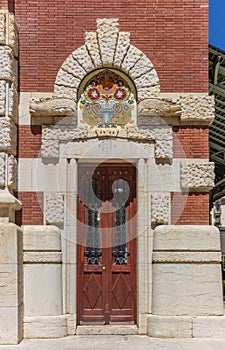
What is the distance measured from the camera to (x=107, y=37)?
10.1 m

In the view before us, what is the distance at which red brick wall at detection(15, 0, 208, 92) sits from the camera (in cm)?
1015

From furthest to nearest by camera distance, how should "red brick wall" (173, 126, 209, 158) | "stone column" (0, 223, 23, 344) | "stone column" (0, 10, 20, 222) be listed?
"red brick wall" (173, 126, 209, 158) → "stone column" (0, 10, 20, 222) → "stone column" (0, 223, 23, 344)

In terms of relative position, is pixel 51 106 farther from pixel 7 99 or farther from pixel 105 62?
pixel 105 62

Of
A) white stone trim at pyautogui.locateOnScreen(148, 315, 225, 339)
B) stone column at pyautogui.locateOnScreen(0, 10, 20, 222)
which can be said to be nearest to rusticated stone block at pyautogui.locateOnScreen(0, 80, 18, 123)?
stone column at pyautogui.locateOnScreen(0, 10, 20, 222)

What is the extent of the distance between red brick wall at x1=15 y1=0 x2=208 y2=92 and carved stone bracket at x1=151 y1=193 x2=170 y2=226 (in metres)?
1.89

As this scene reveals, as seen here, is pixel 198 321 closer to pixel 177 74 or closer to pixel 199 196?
pixel 199 196

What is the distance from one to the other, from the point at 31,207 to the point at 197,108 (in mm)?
3304

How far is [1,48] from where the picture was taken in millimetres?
9633

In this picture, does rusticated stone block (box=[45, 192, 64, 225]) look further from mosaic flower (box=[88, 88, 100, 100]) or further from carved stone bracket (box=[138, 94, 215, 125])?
carved stone bracket (box=[138, 94, 215, 125])

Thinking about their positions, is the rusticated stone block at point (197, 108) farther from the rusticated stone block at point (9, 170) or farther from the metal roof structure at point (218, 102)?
the metal roof structure at point (218, 102)

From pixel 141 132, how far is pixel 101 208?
1.51 m

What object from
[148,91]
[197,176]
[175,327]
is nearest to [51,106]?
[148,91]

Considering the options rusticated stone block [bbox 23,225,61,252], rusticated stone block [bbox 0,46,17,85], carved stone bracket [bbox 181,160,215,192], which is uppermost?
rusticated stone block [bbox 0,46,17,85]

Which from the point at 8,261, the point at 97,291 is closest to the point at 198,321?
the point at 97,291
